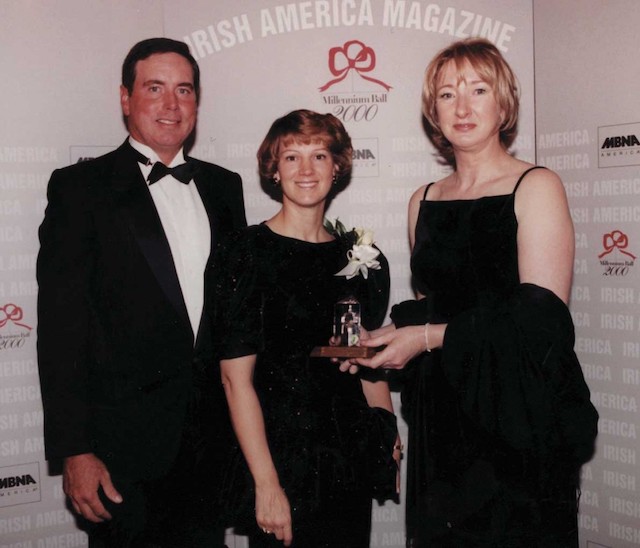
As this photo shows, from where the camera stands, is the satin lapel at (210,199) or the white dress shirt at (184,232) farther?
the satin lapel at (210,199)

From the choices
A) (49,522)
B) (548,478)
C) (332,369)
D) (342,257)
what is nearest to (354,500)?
(332,369)

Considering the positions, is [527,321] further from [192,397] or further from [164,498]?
[164,498]

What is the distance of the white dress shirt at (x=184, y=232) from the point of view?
9.09 ft

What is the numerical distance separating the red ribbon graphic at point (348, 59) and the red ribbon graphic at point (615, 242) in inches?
55.5

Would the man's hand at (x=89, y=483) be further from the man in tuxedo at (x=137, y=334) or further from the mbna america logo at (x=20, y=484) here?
the mbna america logo at (x=20, y=484)

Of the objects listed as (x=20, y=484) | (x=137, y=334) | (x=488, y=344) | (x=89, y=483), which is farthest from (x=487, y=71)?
(x=20, y=484)

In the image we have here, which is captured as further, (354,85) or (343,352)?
(354,85)

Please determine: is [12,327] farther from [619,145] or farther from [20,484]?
[619,145]

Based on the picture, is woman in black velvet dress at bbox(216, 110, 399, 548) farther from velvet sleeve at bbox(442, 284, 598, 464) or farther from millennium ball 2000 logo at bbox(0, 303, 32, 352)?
millennium ball 2000 logo at bbox(0, 303, 32, 352)

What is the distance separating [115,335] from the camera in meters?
2.68

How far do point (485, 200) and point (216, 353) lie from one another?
41.5 inches

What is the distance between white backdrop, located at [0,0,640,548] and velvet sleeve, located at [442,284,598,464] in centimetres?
122

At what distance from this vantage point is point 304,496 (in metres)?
2.47

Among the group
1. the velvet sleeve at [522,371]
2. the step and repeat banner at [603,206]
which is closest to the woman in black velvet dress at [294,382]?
the velvet sleeve at [522,371]
